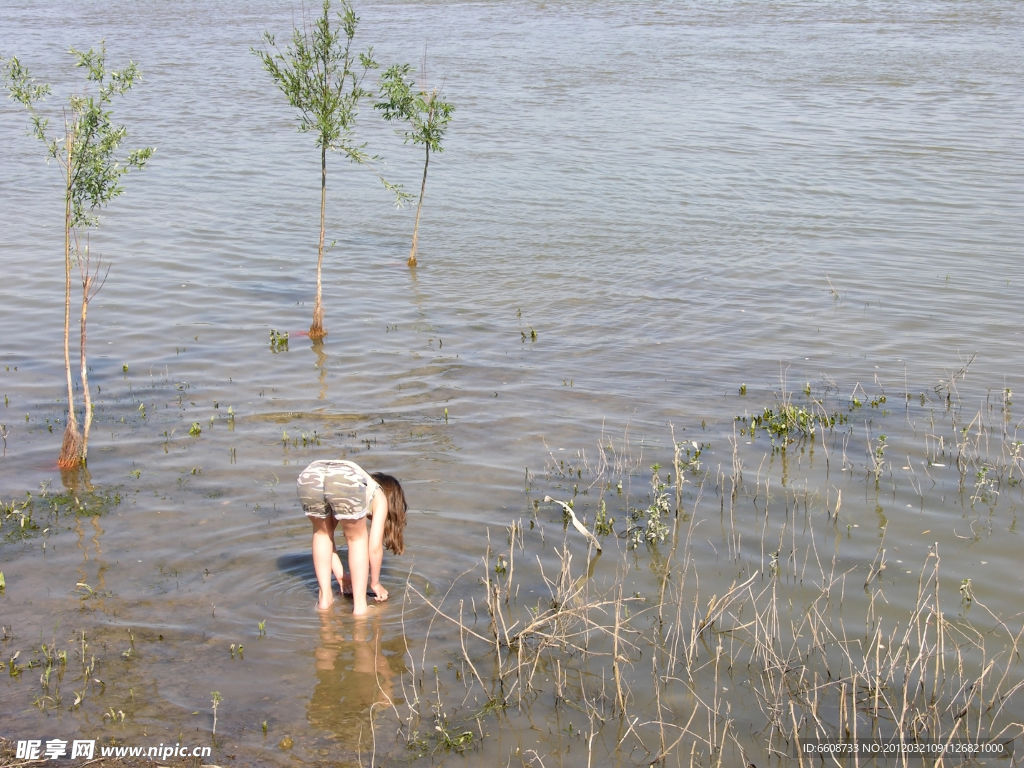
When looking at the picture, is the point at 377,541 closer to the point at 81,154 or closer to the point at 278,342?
the point at 81,154

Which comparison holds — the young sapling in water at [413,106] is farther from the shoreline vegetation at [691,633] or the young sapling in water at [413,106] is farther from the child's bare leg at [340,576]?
the child's bare leg at [340,576]

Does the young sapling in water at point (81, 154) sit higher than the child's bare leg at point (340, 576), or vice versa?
the young sapling in water at point (81, 154)

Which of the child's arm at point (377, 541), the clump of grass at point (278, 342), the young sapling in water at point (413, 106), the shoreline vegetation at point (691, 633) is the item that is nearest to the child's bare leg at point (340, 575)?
the child's arm at point (377, 541)

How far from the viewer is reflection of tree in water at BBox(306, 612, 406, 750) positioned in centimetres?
687

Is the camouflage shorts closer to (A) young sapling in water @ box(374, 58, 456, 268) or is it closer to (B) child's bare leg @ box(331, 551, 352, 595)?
(B) child's bare leg @ box(331, 551, 352, 595)

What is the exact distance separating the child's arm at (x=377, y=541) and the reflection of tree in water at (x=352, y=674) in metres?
0.27

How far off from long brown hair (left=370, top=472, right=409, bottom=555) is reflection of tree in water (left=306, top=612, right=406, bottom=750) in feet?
1.96

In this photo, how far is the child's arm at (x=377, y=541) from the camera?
8.09 meters

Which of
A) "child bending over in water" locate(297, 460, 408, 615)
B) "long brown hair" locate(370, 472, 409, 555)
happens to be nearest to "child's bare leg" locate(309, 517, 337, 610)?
"child bending over in water" locate(297, 460, 408, 615)

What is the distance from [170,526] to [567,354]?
6577mm

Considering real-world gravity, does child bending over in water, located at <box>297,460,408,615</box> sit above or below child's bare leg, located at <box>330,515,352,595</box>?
above

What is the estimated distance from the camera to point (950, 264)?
18.4 m

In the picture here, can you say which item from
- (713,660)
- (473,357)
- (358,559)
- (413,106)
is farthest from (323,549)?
(413,106)

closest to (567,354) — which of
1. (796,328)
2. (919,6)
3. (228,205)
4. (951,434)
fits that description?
(796,328)
